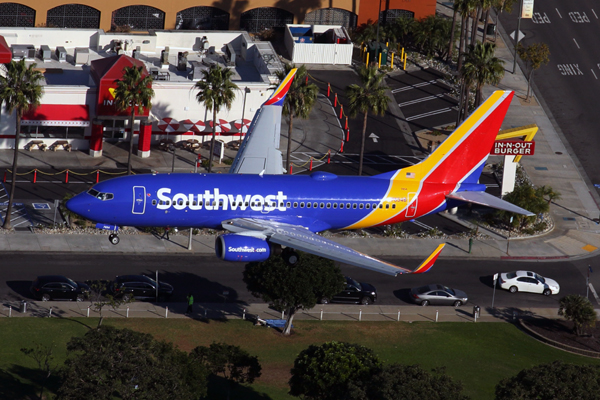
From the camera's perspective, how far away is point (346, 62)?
422ft

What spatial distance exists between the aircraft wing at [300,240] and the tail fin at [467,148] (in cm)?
1013

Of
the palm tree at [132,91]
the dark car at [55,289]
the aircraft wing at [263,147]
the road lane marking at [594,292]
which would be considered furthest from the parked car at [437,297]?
the palm tree at [132,91]

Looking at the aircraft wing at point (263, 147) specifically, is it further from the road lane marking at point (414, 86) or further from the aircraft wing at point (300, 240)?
the road lane marking at point (414, 86)

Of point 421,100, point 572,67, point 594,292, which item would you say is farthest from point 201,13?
point 594,292

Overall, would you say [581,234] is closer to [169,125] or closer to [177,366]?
[169,125]

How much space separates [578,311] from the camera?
7856 centimetres

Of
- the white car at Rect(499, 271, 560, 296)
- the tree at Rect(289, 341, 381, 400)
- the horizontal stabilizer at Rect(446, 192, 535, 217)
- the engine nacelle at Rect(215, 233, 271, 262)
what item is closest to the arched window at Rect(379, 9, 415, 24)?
the white car at Rect(499, 271, 560, 296)

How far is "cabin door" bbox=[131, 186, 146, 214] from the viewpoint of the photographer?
210 feet

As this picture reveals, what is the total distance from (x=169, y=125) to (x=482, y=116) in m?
42.3

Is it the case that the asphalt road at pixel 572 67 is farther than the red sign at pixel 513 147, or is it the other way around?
the asphalt road at pixel 572 67

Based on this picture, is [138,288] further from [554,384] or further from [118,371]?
[554,384]

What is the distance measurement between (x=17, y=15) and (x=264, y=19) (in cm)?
3096

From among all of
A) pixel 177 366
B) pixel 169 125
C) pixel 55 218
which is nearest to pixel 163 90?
pixel 169 125

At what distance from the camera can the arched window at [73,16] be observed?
4998 inches
